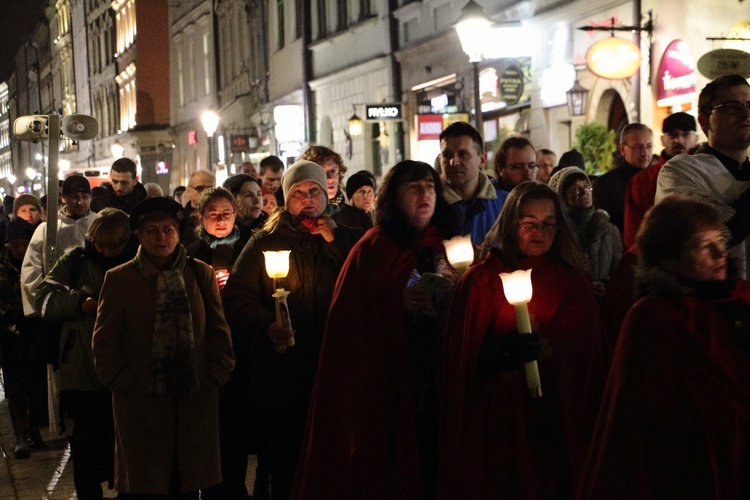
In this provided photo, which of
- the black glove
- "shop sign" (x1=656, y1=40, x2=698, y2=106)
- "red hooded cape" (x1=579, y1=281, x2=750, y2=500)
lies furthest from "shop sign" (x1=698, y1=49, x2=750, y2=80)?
"red hooded cape" (x1=579, y1=281, x2=750, y2=500)

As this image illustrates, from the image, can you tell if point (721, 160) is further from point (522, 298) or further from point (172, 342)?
point (172, 342)

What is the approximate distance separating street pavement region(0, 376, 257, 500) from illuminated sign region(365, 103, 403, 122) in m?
14.4

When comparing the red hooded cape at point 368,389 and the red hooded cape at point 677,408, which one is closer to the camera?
the red hooded cape at point 677,408

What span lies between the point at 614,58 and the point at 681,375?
12439 millimetres

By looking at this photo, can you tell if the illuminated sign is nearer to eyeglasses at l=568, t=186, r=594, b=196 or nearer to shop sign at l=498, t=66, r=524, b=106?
shop sign at l=498, t=66, r=524, b=106

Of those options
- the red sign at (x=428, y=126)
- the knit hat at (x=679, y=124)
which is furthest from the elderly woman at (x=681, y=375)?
the red sign at (x=428, y=126)

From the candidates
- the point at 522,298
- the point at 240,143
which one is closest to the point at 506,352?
the point at 522,298

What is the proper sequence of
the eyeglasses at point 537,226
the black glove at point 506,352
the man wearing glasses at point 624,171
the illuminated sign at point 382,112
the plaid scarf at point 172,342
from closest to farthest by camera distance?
the black glove at point 506,352
the eyeglasses at point 537,226
the plaid scarf at point 172,342
the man wearing glasses at point 624,171
the illuminated sign at point 382,112

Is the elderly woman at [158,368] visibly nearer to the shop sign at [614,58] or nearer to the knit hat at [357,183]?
the knit hat at [357,183]

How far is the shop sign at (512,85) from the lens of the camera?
66.2 ft

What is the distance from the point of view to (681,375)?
4.17 metres

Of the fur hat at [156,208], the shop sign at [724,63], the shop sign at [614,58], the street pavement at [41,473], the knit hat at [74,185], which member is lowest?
the street pavement at [41,473]

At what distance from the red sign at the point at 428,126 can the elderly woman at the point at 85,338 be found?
15152 mm

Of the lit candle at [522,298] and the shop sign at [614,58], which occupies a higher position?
the shop sign at [614,58]
